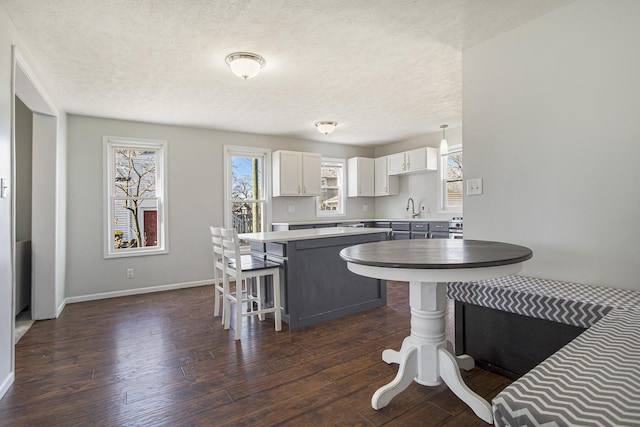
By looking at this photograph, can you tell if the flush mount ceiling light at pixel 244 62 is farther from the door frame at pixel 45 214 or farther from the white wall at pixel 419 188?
the white wall at pixel 419 188

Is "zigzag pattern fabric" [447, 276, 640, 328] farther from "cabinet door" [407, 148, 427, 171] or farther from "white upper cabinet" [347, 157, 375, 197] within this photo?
"white upper cabinet" [347, 157, 375, 197]

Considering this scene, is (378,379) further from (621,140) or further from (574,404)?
(621,140)

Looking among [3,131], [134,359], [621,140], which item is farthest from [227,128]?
[621,140]

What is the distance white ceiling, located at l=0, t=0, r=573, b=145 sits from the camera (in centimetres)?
208

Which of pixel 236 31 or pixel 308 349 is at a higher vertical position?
pixel 236 31

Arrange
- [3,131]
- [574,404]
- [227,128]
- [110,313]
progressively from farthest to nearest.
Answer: [227,128] < [110,313] < [3,131] < [574,404]

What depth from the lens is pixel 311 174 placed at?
18.7 ft

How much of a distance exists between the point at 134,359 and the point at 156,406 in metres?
0.77

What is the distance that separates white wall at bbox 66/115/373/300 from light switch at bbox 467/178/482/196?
3.57 meters

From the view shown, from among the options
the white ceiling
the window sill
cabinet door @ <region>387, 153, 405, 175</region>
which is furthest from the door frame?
cabinet door @ <region>387, 153, 405, 175</region>

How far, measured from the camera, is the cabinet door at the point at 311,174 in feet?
18.4

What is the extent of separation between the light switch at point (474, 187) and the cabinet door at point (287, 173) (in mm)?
3266

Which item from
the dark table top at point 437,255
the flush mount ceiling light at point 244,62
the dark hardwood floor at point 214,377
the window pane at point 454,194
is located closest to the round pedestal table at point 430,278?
the dark table top at point 437,255

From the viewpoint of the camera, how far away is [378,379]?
80.9 inches
